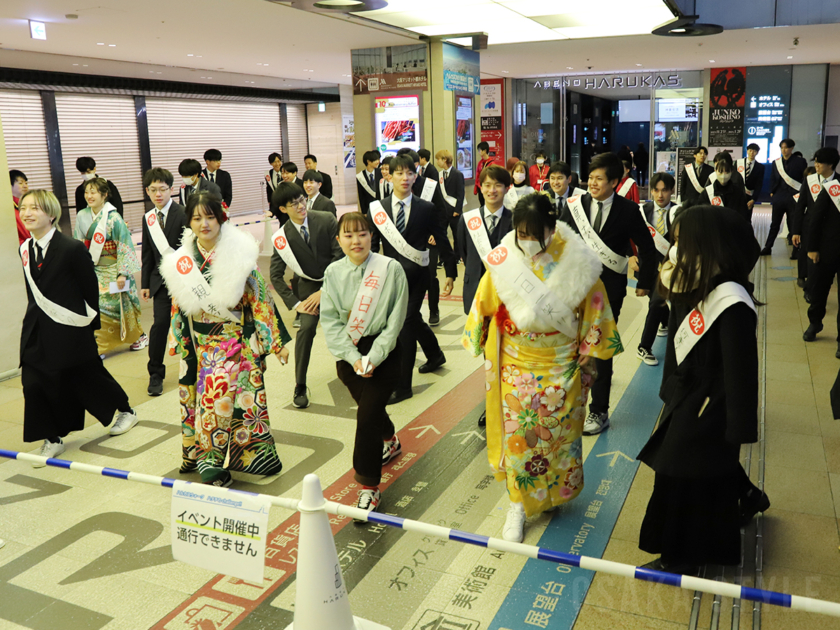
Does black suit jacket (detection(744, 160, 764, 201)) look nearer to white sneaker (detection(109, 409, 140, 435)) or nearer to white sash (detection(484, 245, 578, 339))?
white sash (detection(484, 245, 578, 339))

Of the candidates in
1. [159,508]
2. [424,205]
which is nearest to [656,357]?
[424,205]

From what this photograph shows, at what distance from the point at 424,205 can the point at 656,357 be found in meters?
2.26

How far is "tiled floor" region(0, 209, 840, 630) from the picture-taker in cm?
256

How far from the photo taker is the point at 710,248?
2.31 m

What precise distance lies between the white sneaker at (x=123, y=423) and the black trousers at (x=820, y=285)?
5.12m

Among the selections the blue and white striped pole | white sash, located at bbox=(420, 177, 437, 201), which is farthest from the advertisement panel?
the blue and white striped pole

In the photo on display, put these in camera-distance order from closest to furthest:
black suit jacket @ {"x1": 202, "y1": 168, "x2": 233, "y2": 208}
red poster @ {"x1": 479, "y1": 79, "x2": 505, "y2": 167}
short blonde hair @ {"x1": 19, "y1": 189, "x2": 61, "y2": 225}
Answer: short blonde hair @ {"x1": 19, "y1": 189, "x2": 61, "y2": 225}
black suit jacket @ {"x1": 202, "y1": 168, "x2": 233, "y2": 208}
red poster @ {"x1": 479, "y1": 79, "x2": 505, "y2": 167}

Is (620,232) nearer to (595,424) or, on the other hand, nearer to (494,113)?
(595,424)

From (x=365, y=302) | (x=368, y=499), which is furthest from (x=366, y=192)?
(x=368, y=499)

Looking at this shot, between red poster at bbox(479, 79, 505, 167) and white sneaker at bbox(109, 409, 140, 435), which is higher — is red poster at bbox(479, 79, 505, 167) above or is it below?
above

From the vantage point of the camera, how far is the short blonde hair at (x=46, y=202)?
3816mm

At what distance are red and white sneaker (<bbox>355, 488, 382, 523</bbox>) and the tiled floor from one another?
10 centimetres

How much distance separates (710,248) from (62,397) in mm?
3427

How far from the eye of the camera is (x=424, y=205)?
15.8 feet
